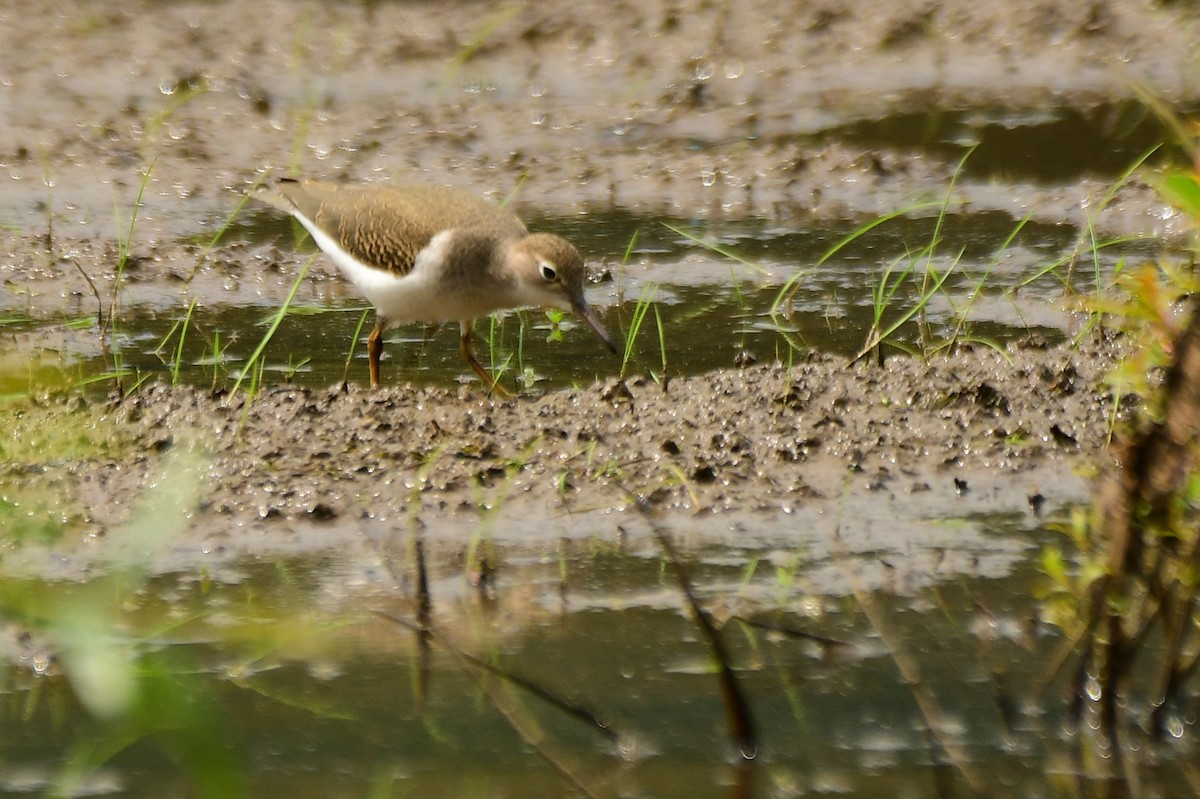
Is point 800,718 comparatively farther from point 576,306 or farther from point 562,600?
point 576,306

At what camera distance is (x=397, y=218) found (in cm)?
625

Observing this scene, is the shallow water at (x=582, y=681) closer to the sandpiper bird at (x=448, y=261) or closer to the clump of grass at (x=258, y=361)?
the clump of grass at (x=258, y=361)

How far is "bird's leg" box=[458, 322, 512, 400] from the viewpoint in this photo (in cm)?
575

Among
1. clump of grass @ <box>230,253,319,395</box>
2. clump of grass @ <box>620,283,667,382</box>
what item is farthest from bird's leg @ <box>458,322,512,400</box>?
clump of grass @ <box>230,253,319,395</box>

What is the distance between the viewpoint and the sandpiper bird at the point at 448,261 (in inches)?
237

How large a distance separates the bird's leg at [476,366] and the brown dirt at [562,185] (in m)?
0.20

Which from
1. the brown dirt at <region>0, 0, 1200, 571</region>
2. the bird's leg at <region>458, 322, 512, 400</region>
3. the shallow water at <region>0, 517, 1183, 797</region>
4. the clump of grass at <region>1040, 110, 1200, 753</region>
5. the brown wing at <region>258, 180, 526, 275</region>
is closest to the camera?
the clump of grass at <region>1040, 110, 1200, 753</region>

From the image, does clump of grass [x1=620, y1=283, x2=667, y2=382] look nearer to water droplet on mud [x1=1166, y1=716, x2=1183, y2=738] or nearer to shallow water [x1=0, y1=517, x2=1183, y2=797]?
shallow water [x1=0, y1=517, x2=1183, y2=797]

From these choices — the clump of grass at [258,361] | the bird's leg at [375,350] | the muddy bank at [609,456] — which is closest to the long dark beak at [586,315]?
the muddy bank at [609,456]

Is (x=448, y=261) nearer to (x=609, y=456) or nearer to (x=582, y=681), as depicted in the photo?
(x=609, y=456)

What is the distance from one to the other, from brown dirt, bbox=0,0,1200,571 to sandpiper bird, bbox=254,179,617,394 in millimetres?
532

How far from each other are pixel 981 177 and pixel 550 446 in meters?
4.10

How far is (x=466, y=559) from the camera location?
4379 mm

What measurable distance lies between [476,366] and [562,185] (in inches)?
109
